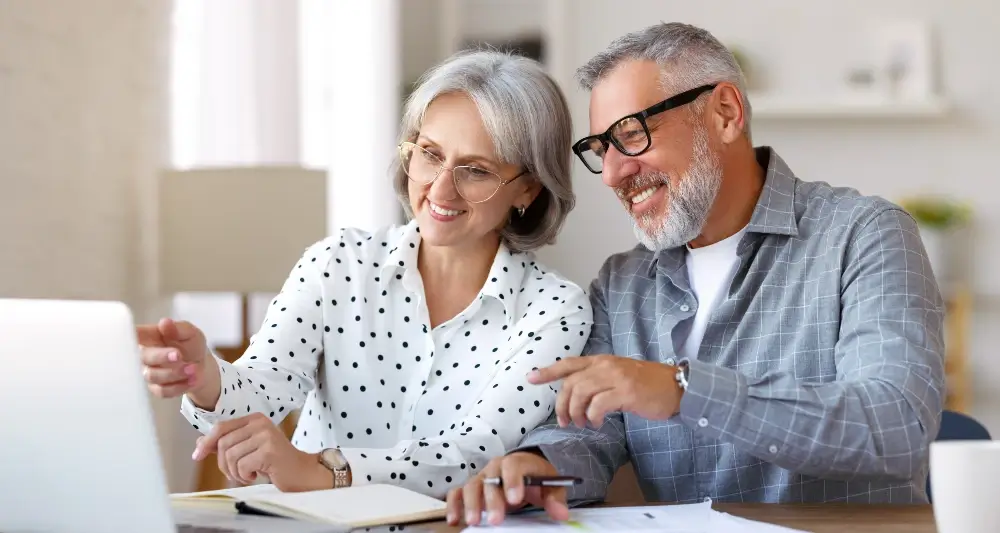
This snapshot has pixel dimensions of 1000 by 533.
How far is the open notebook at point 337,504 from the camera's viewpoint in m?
1.17

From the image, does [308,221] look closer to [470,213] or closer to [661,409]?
[470,213]

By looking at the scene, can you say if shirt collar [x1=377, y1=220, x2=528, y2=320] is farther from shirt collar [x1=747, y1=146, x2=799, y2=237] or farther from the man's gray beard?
shirt collar [x1=747, y1=146, x2=799, y2=237]

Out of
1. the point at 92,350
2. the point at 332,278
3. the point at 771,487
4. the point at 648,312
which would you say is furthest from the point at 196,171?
the point at 92,350

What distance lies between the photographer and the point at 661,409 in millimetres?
1259

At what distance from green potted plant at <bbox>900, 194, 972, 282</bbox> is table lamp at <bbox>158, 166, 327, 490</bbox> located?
2835mm

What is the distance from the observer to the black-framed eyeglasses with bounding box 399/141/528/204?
178 cm

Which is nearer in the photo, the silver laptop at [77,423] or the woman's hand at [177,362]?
the silver laptop at [77,423]

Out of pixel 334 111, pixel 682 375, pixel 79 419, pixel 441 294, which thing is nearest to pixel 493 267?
pixel 441 294

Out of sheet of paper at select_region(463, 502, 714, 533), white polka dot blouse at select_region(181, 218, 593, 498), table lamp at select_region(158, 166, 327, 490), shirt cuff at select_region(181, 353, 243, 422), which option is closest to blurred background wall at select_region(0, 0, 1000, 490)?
table lamp at select_region(158, 166, 327, 490)

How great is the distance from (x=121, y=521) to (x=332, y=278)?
0.83 m

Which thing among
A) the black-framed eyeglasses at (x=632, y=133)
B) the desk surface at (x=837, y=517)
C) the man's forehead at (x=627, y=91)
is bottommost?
the desk surface at (x=837, y=517)

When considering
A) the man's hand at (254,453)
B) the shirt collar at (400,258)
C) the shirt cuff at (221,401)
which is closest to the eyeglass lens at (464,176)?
the shirt collar at (400,258)

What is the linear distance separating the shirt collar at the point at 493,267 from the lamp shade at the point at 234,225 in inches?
44.4

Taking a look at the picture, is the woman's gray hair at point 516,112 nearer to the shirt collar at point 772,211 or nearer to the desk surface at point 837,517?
the shirt collar at point 772,211
